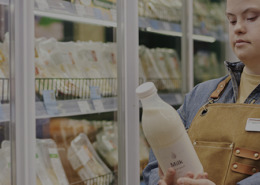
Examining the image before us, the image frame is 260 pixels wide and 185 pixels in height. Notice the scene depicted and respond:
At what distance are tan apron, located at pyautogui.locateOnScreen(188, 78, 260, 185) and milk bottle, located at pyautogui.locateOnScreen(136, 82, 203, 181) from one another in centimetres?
→ 19

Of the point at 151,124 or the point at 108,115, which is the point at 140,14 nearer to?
the point at 108,115

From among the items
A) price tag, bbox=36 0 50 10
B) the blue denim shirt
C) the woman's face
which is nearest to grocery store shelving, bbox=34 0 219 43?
price tag, bbox=36 0 50 10

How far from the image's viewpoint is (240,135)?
1039mm

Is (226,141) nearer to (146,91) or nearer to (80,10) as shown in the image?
(146,91)

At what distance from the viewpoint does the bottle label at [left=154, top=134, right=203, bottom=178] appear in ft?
2.82

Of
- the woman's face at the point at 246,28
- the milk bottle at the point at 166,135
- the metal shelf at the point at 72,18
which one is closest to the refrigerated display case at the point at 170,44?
the metal shelf at the point at 72,18

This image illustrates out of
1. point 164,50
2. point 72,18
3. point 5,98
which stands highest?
point 72,18

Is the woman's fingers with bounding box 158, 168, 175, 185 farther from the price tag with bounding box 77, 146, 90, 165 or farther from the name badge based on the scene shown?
the price tag with bounding box 77, 146, 90, 165

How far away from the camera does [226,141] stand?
1062mm

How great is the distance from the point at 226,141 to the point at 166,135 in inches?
11.3

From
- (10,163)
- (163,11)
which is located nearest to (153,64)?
(163,11)

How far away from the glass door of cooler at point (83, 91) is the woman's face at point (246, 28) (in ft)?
3.23

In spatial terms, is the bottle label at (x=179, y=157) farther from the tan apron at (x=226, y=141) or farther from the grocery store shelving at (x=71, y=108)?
the grocery store shelving at (x=71, y=108)

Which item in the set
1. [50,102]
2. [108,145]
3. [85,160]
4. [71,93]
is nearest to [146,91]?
[50,102]
